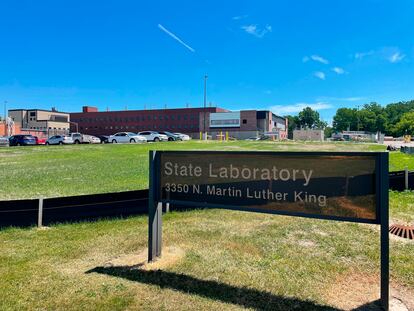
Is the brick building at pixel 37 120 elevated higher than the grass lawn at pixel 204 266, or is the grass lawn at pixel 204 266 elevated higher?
the brick building at pixel 37 120

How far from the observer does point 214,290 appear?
3.65 m

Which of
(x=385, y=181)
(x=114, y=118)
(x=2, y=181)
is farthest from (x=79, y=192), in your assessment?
(x=114, y=118)

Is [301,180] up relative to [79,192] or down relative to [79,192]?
up

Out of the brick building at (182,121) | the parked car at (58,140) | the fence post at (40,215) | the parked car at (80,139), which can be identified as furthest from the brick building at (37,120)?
the fence post at (40,215)

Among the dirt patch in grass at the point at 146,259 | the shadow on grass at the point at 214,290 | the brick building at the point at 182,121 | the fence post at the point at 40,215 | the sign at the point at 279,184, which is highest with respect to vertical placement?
the brick building at the point at 182,121

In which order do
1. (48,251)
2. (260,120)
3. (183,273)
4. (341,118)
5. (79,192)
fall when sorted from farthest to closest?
1. (341,118)
2. (260,120)
3. (79,192)
4. (48,251)
5. (183,273)

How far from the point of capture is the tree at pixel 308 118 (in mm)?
165125

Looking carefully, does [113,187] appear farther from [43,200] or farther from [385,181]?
[385,181]

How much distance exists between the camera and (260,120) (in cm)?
8869

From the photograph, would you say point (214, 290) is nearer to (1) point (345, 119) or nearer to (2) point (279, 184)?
(2) point (279, 184)

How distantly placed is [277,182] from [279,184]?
3 centimetres

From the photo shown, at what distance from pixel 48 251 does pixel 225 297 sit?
9.41 ft

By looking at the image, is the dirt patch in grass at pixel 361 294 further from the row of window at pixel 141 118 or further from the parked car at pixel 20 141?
the row of window at pixel 141 118

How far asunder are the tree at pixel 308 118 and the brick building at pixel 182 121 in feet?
200
